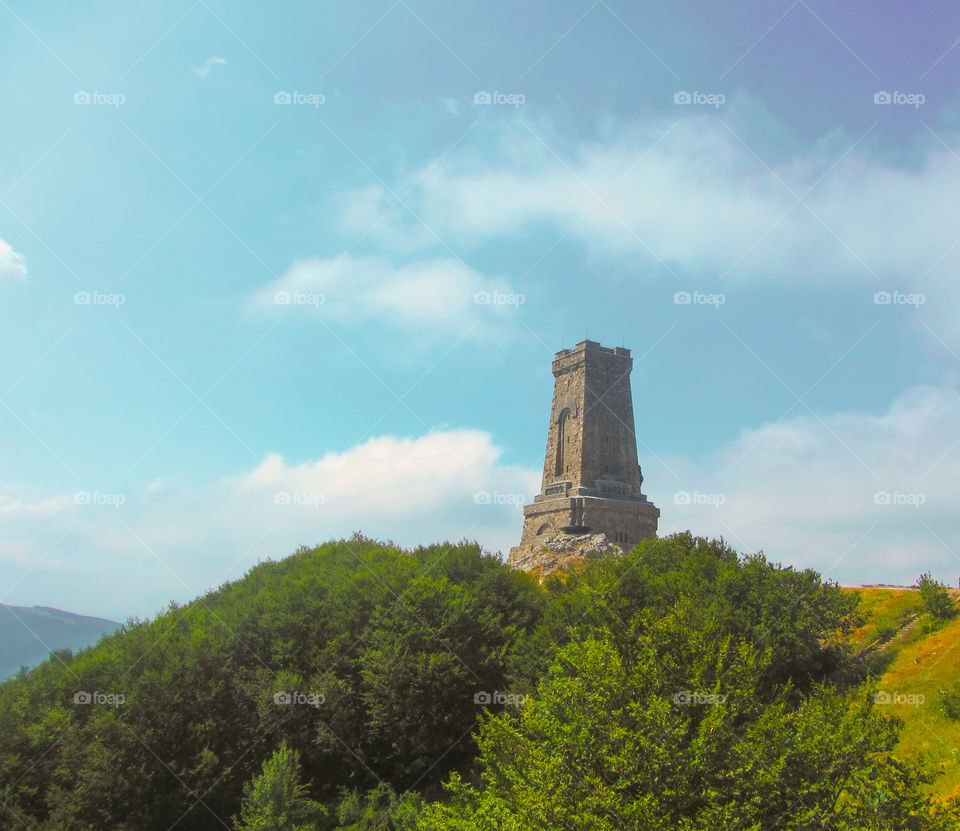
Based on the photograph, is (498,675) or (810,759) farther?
(498,675)

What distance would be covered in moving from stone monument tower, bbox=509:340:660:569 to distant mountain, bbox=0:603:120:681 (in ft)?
278

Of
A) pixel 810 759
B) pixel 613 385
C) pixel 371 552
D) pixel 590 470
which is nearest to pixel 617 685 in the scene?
pixel 810 759

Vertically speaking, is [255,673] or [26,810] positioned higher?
[255,673]

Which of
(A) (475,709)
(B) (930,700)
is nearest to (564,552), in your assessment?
(A) (475,709)

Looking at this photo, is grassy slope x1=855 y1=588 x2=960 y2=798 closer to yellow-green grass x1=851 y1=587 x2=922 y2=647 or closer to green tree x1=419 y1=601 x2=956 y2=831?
yellow-green grass x1=851 y1=587 x2=922 y2=647

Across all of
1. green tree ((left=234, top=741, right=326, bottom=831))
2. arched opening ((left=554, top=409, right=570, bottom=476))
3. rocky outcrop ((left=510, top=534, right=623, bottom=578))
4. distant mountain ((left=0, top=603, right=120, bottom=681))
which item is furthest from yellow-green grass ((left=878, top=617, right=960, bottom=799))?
distant mountain ((left=0, top=603, right=120, bottom=681))

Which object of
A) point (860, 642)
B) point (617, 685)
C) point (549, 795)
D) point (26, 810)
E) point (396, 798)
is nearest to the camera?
point (549, 795)

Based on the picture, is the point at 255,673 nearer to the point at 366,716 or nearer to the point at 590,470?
the point at 366,716

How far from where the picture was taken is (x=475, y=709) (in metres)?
29.0

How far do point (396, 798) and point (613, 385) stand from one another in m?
35.7

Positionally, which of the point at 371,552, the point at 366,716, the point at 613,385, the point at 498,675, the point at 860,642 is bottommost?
the point at 366,716

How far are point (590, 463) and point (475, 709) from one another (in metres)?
25.8

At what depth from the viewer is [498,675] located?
30.0 m

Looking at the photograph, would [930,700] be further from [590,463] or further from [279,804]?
[590,463]
